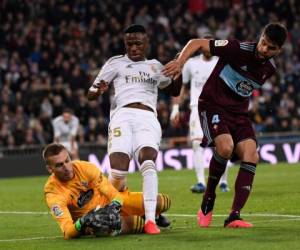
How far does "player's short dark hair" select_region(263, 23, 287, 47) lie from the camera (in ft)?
32.0

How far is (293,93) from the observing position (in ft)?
97.9

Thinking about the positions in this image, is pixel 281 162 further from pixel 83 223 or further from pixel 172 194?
pixel 83 223

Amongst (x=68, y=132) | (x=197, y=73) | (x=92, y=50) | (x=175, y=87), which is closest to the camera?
(x=175, y=87)

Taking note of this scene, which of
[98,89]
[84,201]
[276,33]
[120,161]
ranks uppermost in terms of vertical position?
[276,33]

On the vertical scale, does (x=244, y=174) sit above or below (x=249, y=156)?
below

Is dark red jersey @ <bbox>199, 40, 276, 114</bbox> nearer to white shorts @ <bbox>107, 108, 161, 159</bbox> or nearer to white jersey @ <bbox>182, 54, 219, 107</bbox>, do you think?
white shorts @ <bbox>107, 108, 161, 159</bbox>

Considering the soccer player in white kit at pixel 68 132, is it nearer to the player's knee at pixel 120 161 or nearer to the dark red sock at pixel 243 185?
the player's knee at pixel 120 161

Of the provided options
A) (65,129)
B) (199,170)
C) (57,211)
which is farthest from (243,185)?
(65,129)

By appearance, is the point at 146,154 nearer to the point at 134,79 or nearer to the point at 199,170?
the point at 134,79

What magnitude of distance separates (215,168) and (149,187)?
0.93 meters

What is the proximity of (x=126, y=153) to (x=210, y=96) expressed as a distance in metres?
1.11

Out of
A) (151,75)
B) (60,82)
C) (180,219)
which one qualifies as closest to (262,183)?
(180,219)

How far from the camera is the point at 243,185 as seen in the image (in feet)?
33.2

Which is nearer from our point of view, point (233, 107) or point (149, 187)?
point (149, 187)
